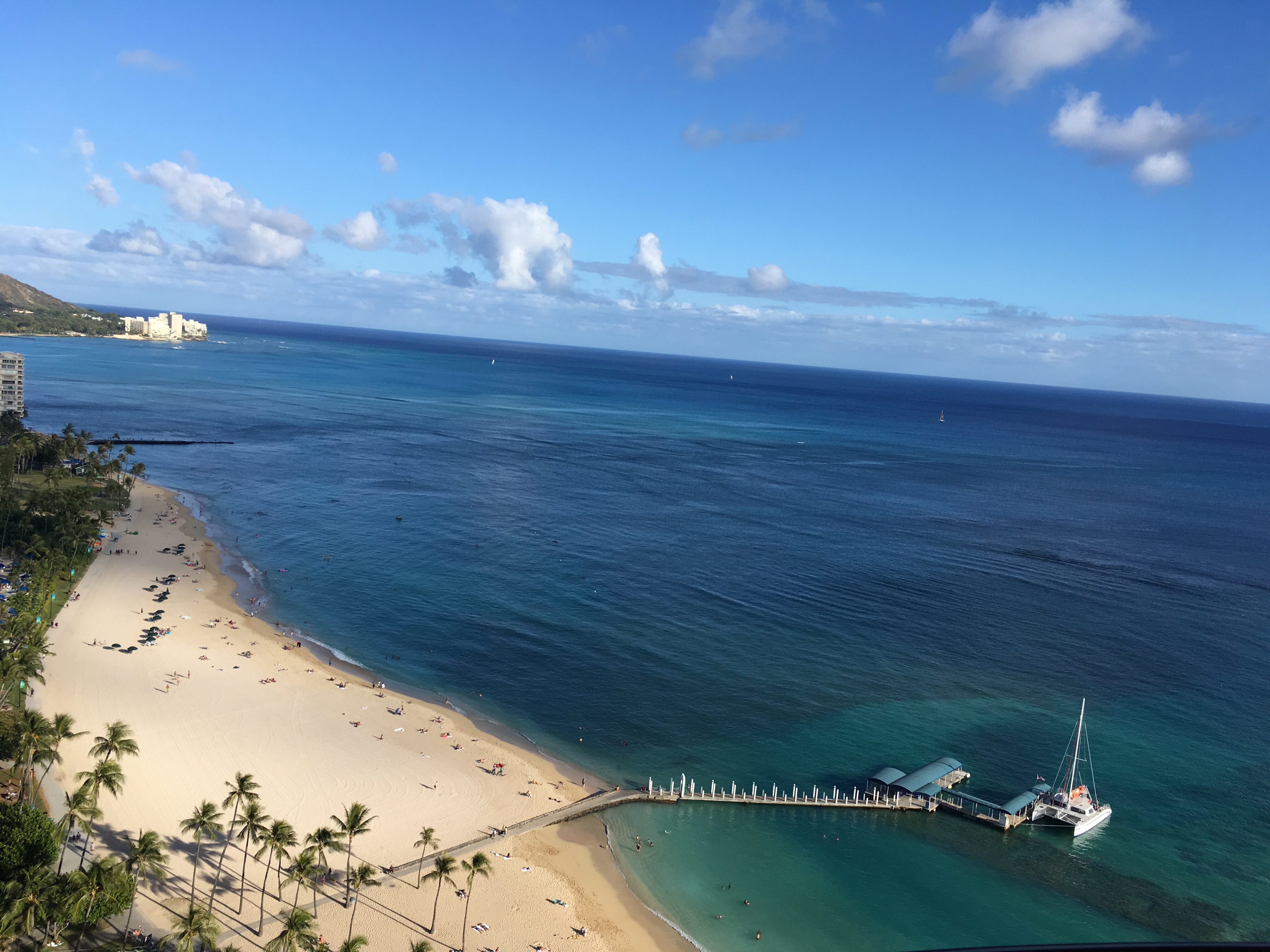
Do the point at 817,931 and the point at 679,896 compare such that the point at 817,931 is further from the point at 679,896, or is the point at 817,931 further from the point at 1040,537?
the point at 1040,537

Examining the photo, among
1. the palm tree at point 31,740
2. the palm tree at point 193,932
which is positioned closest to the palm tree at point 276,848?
the palm tree at point 193,932

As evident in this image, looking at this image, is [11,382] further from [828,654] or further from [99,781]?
[828,654]

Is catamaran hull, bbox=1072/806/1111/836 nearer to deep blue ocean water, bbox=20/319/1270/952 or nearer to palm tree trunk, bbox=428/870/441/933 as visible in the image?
deep blue ocean water, bbox=20/319/1270/952

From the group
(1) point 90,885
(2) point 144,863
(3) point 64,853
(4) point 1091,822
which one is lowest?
(2) point 144,863

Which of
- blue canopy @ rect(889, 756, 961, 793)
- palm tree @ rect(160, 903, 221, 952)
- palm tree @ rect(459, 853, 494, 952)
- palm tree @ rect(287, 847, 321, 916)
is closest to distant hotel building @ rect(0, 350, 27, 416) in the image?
palm tree @ rect(287, 847, 321, 916)

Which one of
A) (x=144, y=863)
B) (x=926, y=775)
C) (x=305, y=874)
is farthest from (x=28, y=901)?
(x=926, y=775)

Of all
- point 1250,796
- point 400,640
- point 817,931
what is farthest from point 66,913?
point 1250,796
